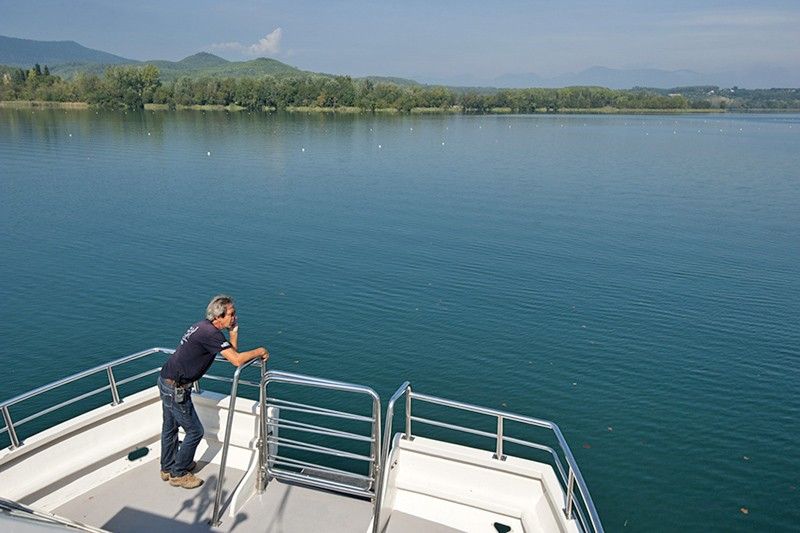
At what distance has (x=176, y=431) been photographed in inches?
251

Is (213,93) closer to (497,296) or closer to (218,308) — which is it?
(497,296)

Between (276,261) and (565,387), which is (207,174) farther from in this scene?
(565,387)

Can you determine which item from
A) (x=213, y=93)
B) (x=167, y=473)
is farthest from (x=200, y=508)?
(x=213, y=93)

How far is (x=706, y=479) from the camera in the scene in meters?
9.93

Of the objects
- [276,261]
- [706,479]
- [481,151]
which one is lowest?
[706,479]

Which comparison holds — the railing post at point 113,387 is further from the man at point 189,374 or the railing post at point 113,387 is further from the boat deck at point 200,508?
the man at point 189,374

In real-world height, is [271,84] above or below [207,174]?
above

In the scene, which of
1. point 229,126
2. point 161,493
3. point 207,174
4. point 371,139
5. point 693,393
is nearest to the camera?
point 161,493

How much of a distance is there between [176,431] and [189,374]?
774 millimetres

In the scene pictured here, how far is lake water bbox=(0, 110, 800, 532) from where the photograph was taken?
11039 millimetres

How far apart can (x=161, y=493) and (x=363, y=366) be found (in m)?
7.44

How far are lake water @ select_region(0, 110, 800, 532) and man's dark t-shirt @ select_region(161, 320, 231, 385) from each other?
6.45 meters

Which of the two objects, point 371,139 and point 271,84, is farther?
point 271,84

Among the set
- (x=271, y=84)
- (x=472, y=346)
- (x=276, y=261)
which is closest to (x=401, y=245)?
(x=276, y=261)
